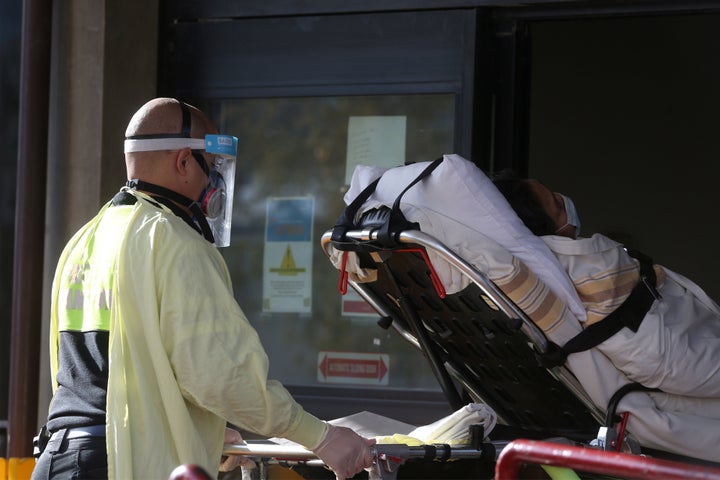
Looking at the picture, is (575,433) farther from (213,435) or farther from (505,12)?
(505,12)

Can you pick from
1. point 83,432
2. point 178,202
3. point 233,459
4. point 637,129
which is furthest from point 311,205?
point 637,129

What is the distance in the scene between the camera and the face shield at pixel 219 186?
3533 millimetres

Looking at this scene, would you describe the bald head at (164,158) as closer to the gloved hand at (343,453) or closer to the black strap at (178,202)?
the black strap at (178,202)

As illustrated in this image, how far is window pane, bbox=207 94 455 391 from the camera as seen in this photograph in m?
5.86

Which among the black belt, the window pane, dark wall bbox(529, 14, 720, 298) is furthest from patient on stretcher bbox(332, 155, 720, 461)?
dark wall bbox(529, 14, 720, 298)

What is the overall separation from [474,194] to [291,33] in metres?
2.64

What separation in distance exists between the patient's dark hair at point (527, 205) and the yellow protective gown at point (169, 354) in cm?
109

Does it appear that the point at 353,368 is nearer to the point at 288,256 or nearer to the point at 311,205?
the point at 288,256

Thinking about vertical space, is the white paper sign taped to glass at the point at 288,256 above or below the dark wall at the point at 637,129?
below

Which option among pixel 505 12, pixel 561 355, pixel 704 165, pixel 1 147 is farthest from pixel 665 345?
pixel 704 165

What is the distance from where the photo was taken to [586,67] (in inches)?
343

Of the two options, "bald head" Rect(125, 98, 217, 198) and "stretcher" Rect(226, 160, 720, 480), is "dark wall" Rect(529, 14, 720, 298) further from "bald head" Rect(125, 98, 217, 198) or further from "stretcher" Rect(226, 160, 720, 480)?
"bald head" Rect(125, 98, 217, 198)

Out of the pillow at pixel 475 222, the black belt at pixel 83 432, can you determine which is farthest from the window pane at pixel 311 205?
the black belt at pixel 83 432

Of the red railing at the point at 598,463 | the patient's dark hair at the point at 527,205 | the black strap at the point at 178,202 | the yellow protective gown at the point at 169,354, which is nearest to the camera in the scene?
the red railing at the point at 598,463
